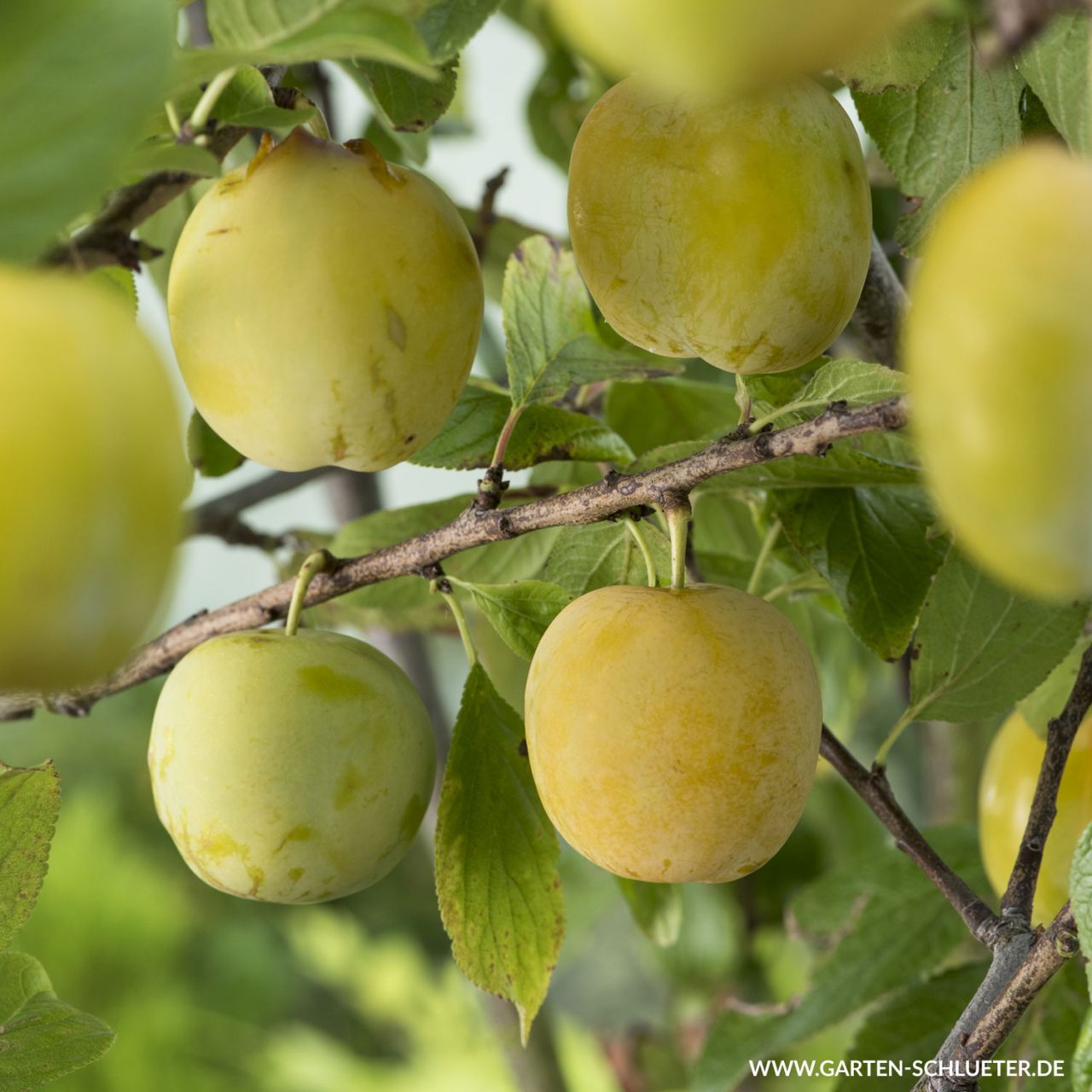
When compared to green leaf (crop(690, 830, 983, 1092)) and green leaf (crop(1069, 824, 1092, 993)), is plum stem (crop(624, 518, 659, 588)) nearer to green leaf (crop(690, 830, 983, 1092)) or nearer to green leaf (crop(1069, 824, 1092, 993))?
green leaf (crop(1069, 824, 1092, 993))

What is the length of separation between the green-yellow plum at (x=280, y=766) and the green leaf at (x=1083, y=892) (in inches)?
5.9

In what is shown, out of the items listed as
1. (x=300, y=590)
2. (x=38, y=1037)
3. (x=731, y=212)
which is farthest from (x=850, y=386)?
(x=38, y=1037)

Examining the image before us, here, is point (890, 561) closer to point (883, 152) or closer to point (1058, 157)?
point (883, 152)

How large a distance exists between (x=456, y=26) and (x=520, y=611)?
138 mm

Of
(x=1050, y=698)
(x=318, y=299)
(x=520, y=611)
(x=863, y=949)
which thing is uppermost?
(x=318, y=299)

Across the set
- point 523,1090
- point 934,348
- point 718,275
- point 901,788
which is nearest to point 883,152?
point 718,275

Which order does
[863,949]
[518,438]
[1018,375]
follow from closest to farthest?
[1018,375] < [518,438] < [863,949]

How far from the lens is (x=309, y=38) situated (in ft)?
0.52

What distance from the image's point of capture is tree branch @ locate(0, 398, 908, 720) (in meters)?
0.20

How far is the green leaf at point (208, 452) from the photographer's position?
1.17ft

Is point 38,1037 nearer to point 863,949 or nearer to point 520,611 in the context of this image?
point 520,611

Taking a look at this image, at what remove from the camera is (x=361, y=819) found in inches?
10.7

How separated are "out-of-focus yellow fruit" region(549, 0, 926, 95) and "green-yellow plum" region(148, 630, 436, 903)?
0.62 ft

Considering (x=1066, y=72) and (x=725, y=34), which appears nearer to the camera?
(x=725, y=34)
